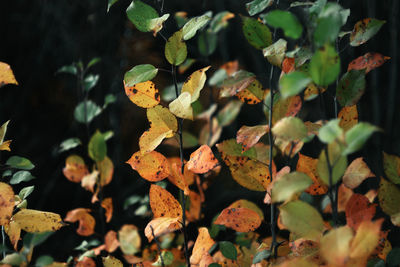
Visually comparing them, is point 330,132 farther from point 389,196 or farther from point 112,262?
point 112,262

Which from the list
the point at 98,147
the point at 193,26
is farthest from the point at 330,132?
the point at 98,147

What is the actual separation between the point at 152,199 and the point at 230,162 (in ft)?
0.44

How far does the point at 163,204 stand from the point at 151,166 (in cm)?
6

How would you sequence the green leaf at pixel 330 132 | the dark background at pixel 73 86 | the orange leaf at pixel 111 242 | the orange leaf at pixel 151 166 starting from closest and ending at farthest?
the green leaf at pixel 330 132
the orange leaf at pixel 151 166
the orange leaf at pixel 111 242
the dark background at pixel 73 86

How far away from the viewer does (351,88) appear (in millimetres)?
486

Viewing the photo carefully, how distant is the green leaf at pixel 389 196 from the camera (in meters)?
0.57

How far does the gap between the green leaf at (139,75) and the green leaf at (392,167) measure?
365 millimetres

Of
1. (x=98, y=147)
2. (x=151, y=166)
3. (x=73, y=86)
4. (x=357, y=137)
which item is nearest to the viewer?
(x=357, y=137)

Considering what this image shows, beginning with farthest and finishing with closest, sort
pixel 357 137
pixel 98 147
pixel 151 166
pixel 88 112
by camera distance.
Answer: pixel 88 112 < pixel 98 147 < pixel 151 166 < pixel 357 137

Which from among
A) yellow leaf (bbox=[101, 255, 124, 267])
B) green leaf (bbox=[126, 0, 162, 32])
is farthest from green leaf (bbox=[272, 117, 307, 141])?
yellow leaf (bbox=[101, 255, 124, 267])

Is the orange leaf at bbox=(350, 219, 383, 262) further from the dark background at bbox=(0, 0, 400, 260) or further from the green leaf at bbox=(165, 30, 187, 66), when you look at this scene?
the dark background at bbox=(0, 0, 400, 260)

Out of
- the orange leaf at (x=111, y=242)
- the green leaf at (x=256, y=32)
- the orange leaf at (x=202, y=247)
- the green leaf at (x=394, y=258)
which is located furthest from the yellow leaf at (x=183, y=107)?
the orange leaf at (x=111, y=242)

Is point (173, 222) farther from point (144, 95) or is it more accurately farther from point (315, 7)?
point (315, 7)

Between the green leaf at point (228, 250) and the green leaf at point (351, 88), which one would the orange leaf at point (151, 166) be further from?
the green leaf at point (351, 88)
